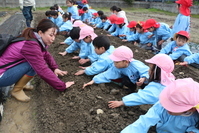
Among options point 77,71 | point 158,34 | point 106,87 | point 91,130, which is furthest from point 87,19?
point 91,130

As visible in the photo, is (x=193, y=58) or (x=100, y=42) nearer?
(x=100, y=42)

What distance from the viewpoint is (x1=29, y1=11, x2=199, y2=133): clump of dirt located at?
2203 mm

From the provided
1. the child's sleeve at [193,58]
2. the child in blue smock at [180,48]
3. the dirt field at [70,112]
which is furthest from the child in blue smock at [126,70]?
the child in blue smock at [180,48]

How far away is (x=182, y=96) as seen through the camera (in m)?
1.46

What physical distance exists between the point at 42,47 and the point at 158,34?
4193 millimetres

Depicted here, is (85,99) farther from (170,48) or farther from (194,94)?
(170,48)

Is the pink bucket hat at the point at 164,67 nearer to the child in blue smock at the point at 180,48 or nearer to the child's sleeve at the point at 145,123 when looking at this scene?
the child's sleeve at the point at 145,123

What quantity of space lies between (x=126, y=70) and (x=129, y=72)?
0.19 feet

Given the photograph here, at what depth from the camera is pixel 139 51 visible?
5.29 metres

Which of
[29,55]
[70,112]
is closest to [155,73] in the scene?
[70,112]

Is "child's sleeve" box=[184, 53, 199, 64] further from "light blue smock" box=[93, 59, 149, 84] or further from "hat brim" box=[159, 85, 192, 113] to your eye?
"hat brim" box=[159, 85, 192, 113]

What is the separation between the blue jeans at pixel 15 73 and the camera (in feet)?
7.93

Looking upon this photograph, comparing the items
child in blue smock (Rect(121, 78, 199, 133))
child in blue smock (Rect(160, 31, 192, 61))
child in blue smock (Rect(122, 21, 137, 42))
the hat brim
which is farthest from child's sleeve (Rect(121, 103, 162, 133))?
child in blue smock (Rect(122, 21, 137, 42))

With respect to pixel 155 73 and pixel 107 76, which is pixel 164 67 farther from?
pixel 107 76
